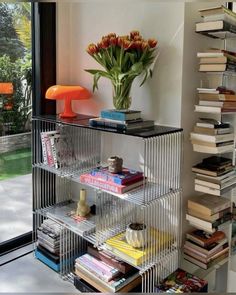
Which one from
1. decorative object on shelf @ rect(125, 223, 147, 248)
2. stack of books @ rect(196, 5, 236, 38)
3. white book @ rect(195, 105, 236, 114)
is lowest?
decorative object on shelf @ rect(125, 223, 147, 248)

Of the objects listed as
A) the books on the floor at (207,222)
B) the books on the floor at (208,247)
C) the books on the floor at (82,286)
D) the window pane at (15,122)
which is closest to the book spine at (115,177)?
the books on the floor at (207,222)

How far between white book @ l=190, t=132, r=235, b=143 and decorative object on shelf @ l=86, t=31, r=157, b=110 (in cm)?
39

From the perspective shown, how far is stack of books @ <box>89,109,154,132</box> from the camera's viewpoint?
1.62 metres

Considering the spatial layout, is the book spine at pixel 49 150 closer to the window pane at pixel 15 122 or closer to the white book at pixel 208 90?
the window pane at pixel 15 122

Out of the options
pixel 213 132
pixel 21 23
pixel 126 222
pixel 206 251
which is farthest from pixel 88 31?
pixel 206 251

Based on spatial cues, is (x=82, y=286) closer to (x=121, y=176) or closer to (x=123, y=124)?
(x=121, y=176)

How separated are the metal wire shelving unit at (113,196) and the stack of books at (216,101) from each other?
0.18 metres

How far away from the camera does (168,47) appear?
1.67 m

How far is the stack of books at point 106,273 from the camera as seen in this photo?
171 cm

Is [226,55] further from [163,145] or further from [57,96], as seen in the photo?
[57,96]

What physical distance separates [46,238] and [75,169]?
0.50 metres

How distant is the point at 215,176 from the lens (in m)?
1.64

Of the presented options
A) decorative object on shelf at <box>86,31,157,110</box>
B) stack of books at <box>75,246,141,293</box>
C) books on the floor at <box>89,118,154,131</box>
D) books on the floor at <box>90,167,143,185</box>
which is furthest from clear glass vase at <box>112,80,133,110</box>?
stack of books at <box>75,246,141,293</box>

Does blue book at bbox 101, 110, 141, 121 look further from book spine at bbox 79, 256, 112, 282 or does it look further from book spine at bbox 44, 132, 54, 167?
book spine at bbox 79, 256, 112, 282
